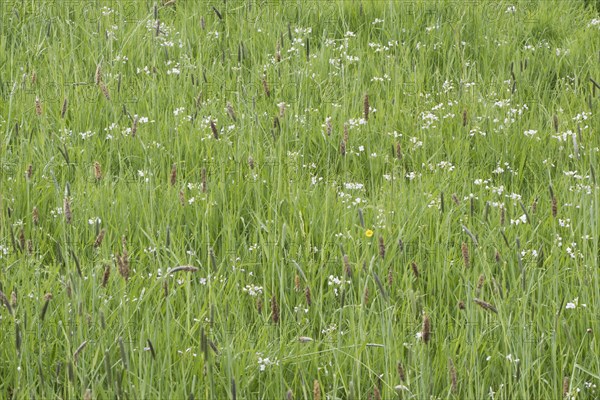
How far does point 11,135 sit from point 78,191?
34.1 inches

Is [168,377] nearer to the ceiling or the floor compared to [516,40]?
nearer to the floor

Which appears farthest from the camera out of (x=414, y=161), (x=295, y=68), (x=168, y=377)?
(x=295, y=68)

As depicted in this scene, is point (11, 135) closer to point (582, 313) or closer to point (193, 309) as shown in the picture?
point (193, 309)

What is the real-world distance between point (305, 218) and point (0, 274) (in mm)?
1312

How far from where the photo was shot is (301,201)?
13.0 feet

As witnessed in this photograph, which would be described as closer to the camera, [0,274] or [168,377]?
[168,377]

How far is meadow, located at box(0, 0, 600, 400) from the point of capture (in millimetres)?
2857

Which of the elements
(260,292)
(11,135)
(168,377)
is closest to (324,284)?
(260,292)

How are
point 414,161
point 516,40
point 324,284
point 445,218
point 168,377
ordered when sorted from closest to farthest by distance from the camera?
point 168,377
point 324,284
point 445,218
point 414,161
point 516,40

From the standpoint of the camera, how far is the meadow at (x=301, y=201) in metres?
2.86

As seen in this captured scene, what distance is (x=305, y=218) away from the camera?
12.8 feet

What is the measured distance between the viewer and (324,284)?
353 centimetres

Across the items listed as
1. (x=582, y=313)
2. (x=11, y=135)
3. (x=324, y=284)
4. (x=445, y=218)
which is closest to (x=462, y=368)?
(x=582, y=313)

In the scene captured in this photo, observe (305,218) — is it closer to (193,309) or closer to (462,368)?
(193,309)
